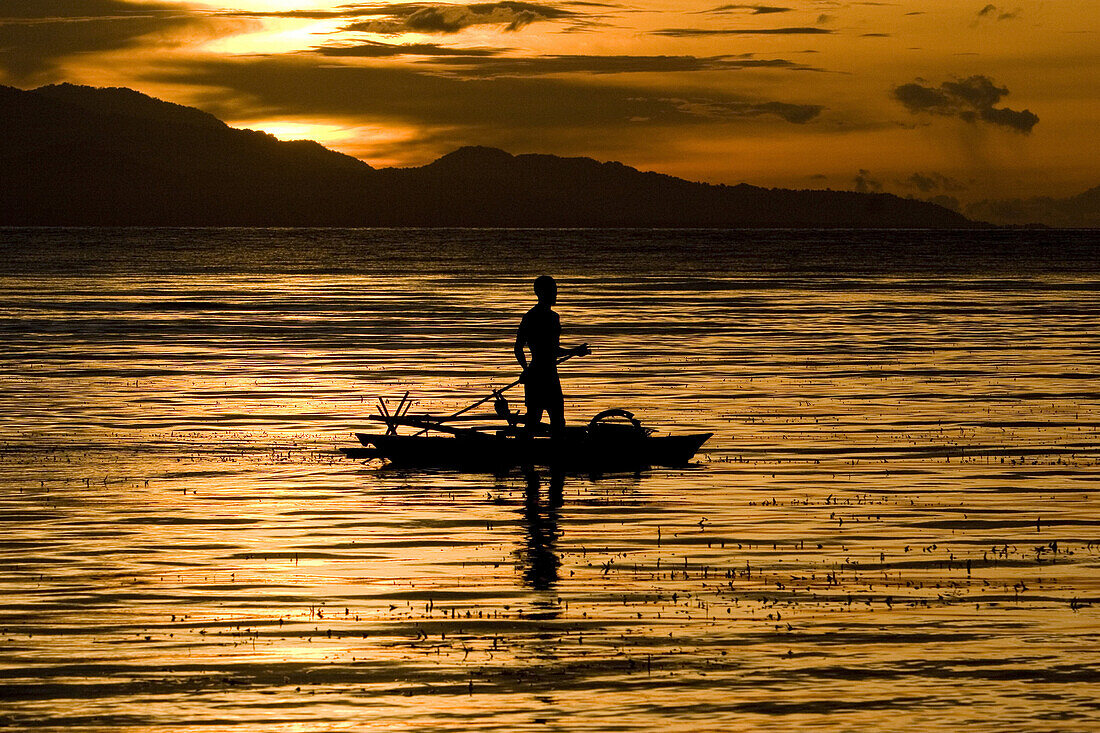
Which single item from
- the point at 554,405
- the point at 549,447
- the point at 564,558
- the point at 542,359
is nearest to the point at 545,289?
the point at 542,359

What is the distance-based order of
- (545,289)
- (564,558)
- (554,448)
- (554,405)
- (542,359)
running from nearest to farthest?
(564,558)
(545,289)
(542,359)
(554,405)
(554,448)

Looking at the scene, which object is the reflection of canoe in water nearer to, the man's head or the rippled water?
the rippled water

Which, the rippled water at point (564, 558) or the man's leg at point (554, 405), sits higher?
the man's leg at point (554, 405)

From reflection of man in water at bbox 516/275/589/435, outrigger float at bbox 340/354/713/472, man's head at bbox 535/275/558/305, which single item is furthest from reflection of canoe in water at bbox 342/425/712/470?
man's head at bbox 535/275/558/305

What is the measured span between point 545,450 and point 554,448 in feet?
0.51

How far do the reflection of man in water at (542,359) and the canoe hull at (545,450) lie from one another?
1.22ft

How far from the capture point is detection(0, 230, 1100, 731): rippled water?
12.3 m

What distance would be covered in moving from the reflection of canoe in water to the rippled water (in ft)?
1.54

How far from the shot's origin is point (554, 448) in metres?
24.4

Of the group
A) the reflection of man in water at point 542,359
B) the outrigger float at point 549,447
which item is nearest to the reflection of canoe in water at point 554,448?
the outrigger float at point 549,447

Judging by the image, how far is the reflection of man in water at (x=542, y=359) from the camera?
23.9 m

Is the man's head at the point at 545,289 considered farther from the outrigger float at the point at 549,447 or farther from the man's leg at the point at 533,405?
the man's leg at the point at 533,405

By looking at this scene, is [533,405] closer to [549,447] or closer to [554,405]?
[554,405]

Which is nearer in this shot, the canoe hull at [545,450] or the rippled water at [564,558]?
the rippled water at [564,558]
